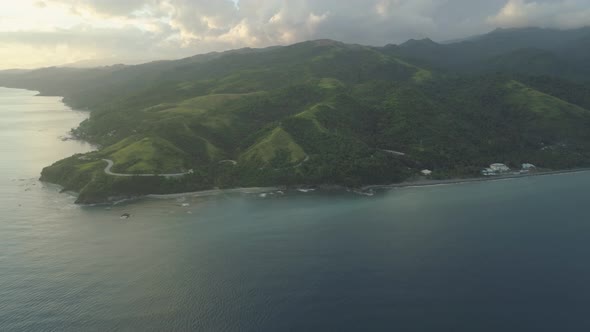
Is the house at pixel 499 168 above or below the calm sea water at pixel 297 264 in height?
above

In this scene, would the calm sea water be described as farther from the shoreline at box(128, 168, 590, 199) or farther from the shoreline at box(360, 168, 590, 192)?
the shoreline at box(360, 168, 590, 192)

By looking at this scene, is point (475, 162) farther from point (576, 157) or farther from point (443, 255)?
point (443, 255)

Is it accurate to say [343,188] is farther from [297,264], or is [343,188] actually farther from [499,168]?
[499,168]

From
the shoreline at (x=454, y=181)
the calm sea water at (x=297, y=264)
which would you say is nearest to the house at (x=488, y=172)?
the shoreline at (x=454, y=181)

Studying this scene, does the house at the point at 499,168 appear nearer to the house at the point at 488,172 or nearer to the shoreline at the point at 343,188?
the house at the point at 488,172

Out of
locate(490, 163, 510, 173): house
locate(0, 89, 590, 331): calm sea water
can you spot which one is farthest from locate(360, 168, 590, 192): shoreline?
locate(0, 89, 590, 331): calm sea water

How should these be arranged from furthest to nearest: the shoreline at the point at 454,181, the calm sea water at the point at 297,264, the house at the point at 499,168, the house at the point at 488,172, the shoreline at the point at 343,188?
the house at the point at 499,168
the house at the point at 488,172
the shoreline at the point at 454,181
the shoreline at the point at 343,188
the calm sea water at the point at 297,264

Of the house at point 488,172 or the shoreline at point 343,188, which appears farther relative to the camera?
the house at point 488,172

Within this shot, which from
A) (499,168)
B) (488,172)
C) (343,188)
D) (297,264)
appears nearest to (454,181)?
(488,172)

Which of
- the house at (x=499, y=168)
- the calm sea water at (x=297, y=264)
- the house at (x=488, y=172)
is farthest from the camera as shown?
the house at (x=499, y=168)
